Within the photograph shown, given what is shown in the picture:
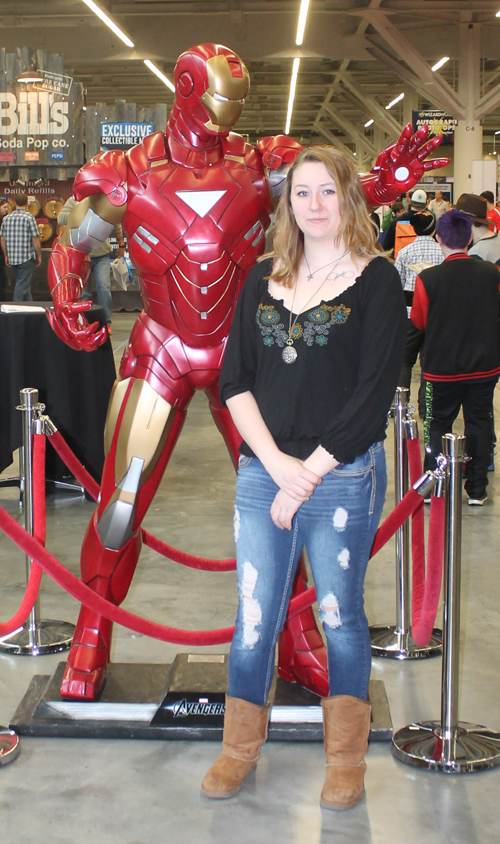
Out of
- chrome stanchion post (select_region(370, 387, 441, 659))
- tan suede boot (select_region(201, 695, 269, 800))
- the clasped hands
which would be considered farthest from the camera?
chrome stanchion post (select_region(370, 387, 441, 659))

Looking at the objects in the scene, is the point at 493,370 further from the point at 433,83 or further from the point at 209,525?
the point at 433,83

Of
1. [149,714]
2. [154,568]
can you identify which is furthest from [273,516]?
[154,568]

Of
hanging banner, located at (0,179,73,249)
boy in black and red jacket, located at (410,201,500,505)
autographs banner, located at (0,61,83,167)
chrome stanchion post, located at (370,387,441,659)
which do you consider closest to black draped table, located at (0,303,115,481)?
boy in black and red jacket, located at (410,201,500,505)

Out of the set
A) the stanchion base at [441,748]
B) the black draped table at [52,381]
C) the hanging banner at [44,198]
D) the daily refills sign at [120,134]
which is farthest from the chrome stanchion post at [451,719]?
the hanging banner at [44,198]

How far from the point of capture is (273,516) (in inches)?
74.6

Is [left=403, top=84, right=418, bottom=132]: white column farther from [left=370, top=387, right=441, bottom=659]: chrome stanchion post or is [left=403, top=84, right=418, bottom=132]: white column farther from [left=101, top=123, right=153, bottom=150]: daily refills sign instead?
[left=370, top=387, right=441, bottom=659]: chrome stanchion post

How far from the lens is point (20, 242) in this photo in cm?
1002

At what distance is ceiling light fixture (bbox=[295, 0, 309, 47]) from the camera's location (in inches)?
429

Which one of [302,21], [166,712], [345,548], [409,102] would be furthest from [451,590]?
[409,102]

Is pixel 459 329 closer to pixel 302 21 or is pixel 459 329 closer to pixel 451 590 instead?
pixel 451 590

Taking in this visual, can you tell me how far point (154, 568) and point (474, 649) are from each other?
1.49 meters

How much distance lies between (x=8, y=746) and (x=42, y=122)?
10142 mm

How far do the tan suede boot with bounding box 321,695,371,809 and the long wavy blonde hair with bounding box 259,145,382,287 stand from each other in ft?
3.25

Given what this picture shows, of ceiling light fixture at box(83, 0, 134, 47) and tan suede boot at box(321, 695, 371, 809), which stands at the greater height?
ceiling light fixture at box(83, 0, 134, 47)
